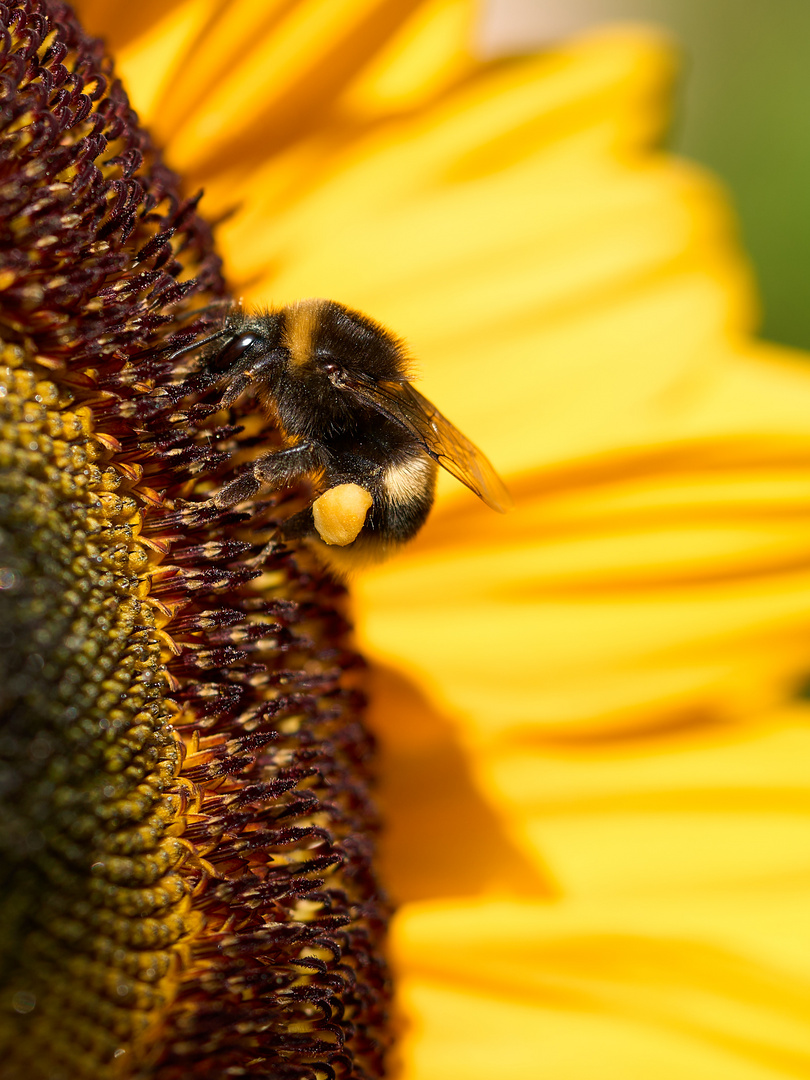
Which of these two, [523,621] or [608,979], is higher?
[523,621]

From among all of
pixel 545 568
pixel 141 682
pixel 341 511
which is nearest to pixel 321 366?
pixel 341 511

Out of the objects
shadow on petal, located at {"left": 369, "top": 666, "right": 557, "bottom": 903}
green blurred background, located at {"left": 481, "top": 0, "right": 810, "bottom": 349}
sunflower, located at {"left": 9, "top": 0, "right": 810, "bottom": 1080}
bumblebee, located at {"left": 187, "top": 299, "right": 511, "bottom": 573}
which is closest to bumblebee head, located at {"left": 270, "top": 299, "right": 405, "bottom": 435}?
bumblebee, located at {"left": 187, "top": 299, "right": 511, "bottom": 573}

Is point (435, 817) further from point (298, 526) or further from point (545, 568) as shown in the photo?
point (298, 526)

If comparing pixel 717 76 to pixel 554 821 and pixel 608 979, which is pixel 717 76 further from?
pixel 608 979

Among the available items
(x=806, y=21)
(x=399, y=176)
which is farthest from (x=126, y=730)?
(x=806, y=21)

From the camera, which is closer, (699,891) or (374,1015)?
(374,1015)

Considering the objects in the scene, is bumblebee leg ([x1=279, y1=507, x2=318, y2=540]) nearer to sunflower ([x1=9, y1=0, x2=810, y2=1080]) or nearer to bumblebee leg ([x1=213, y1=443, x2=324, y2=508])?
bumblebee leg ([x1=213, y1=443, x2=324, y2=508])
